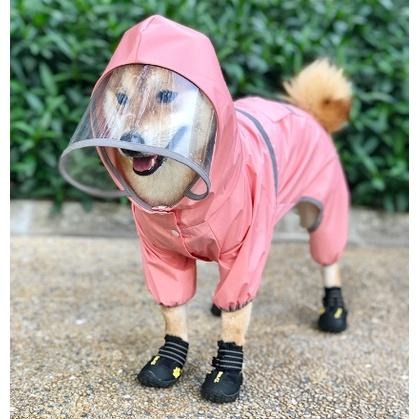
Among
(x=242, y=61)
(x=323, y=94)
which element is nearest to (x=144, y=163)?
(x=323, y=94)

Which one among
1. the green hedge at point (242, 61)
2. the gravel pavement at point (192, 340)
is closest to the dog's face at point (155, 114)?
the gravel pavement at point (192, 340)

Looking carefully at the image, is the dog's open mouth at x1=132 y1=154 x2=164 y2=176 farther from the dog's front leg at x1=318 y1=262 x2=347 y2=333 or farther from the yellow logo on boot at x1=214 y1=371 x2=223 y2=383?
the dog's front leg at x1=318 y1=262 x2=347 y2=333

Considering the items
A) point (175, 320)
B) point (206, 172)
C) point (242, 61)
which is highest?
point (206, 172)

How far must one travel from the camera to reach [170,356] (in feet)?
8.68

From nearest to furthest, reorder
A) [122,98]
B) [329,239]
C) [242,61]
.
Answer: [122,98]
[329,239]
[242,61]

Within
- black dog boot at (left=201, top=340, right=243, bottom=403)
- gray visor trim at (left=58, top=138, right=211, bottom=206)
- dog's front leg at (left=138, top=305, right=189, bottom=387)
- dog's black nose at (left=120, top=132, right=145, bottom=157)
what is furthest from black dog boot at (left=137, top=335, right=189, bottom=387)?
dog's black nose at (left=120, top=132, right=145, bottom=157)

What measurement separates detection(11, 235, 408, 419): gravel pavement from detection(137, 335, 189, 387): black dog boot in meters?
0.04

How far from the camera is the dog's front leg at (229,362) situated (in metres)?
2.49

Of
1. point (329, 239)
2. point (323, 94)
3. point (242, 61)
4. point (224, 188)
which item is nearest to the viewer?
point (224, 188)

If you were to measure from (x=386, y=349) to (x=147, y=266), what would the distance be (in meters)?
1.30

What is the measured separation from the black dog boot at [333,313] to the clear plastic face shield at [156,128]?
1.35m

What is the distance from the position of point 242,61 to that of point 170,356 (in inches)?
107

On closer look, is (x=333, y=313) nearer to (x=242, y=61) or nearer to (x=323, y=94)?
(x=323, y=94)

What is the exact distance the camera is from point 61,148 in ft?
15.0
